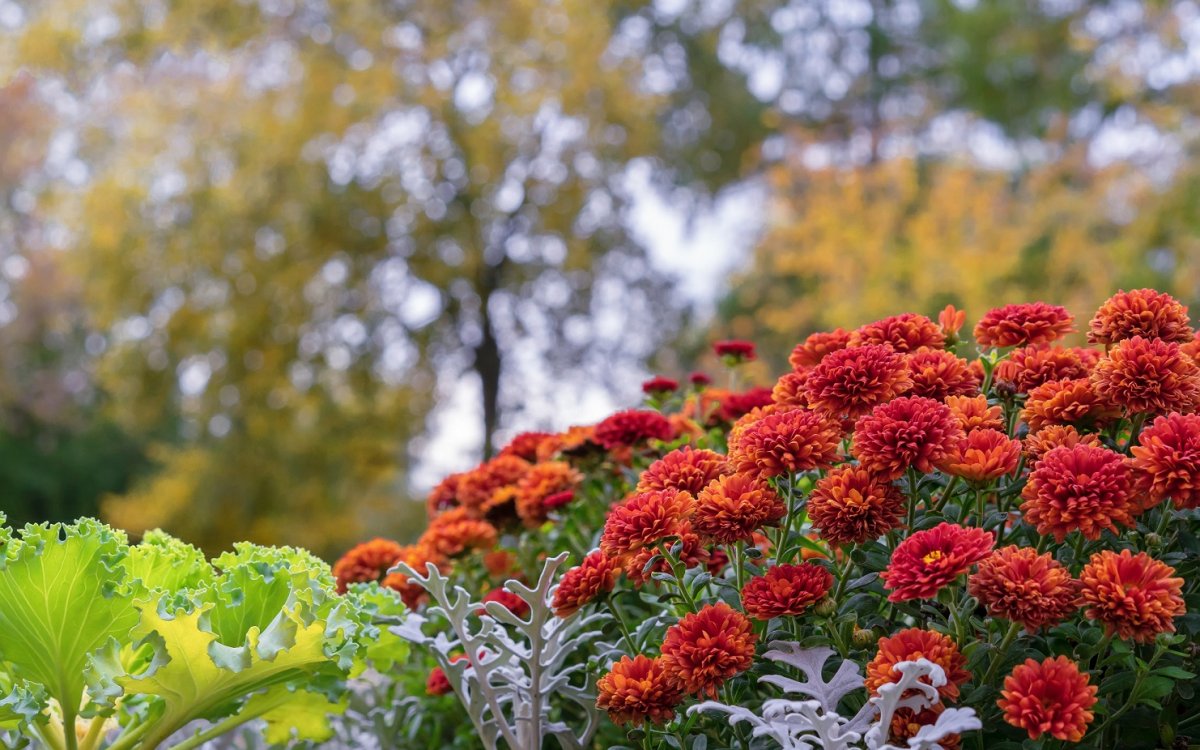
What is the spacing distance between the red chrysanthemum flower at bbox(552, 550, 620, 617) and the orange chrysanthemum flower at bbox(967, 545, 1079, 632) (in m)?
0.44

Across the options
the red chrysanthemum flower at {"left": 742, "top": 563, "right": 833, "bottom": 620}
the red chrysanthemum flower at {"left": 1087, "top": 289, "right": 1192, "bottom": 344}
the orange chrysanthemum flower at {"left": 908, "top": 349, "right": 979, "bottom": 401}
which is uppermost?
the red chrysanthemum flower at {"left": 1087, "top": 289, "right": 1192, "bottom": 344}

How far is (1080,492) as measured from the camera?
3.42ft

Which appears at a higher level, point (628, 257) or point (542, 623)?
point (628, 257)

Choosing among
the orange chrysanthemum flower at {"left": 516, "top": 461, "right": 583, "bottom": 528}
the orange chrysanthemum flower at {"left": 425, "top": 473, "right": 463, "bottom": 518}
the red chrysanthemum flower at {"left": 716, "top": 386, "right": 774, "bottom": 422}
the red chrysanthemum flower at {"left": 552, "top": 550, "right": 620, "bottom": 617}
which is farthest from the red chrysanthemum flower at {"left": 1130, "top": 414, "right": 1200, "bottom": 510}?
the orange chrysanthemum flower at {"left": 425, "top": 473, "right": 463, "bottom": 518}

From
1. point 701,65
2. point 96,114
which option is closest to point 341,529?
point 96,114

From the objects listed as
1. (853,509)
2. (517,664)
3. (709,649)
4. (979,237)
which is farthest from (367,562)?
(979,237)

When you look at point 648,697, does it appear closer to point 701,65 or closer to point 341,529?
point 341,529

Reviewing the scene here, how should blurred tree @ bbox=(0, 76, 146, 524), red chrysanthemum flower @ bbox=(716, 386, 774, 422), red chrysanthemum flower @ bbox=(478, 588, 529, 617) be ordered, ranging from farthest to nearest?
1. blurred tree @ bbox=(0, 76, 146, 524)
2. red chrysanthemum flower @ bbox=(716, 386, 774, 422)
3. red chrysanthemum flower @ bbox=(478, 588, 529, 617)

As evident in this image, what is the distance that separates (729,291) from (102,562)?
1062 cm

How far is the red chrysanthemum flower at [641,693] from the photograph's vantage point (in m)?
1.18

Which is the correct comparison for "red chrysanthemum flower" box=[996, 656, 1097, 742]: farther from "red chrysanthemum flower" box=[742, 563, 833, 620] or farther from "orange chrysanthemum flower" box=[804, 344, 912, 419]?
"orange chrysanthemum flower" box=[804, 344, 912, 419]

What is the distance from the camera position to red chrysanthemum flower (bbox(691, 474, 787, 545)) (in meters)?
1.16

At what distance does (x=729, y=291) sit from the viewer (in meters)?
11.6

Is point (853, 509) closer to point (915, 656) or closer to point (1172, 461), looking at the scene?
point (915, 656)
